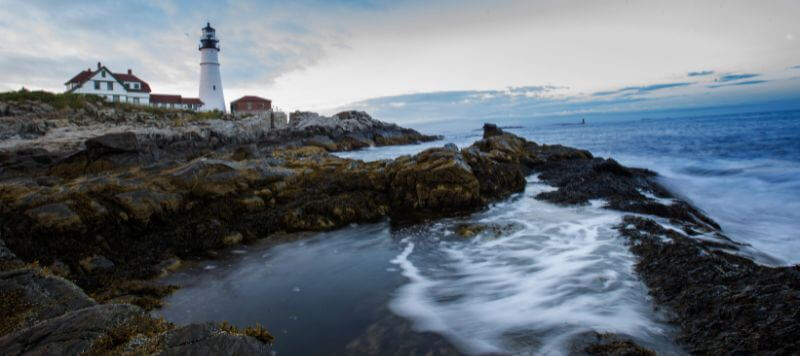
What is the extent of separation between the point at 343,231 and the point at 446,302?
3.76 metres

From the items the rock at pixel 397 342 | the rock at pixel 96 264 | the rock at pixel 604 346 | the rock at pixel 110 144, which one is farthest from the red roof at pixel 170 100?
the rock at pixel 604 346

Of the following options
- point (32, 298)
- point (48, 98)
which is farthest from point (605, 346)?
point (48, 98)

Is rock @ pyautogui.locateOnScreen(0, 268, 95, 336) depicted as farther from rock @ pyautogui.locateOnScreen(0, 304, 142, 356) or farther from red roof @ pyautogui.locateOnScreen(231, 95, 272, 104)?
red roof @ pyautogui.locateOnScreen(231, 95, 272, 104)

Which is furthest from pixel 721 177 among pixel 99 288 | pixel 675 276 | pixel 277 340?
pixel 99 288

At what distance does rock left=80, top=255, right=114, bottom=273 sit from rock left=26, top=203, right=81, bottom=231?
0.90 metres

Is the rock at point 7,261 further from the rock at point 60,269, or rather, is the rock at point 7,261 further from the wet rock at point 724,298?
the wet rock at point 724,298

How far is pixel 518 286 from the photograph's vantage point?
611 cm

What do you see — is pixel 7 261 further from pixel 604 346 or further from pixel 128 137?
pixel 128 137

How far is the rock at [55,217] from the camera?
660 centimetres

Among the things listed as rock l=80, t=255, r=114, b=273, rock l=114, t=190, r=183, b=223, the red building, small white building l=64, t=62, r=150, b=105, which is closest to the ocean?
rock l=80, t=255, r=114, b=273

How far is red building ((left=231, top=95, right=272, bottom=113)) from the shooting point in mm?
62219

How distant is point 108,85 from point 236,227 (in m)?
47.3

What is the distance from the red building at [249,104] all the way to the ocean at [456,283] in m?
58.9

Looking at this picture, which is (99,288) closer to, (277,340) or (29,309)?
(29,309)
